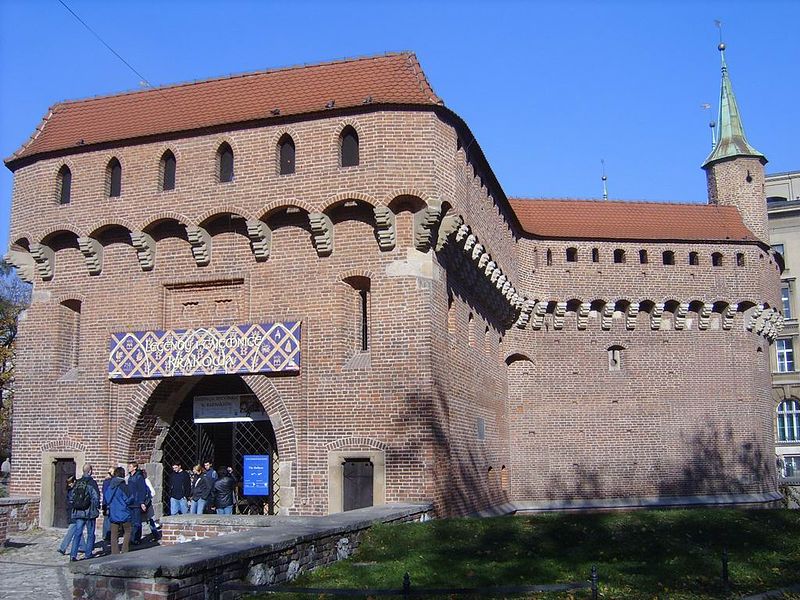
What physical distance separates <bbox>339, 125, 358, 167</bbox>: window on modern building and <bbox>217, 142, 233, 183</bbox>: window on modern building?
2.32m

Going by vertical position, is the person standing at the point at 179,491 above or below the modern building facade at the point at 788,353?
below

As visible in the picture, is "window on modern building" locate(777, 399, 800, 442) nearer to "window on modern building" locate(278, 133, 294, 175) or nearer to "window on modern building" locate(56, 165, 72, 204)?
"window on modern building" locate(278, 133, 294, 175)

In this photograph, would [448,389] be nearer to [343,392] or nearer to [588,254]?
[343,392]

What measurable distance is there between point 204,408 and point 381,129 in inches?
271

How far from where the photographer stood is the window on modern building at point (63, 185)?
739 inches

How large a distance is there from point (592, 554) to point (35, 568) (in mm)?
8234

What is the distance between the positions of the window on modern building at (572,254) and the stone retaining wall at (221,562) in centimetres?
1585

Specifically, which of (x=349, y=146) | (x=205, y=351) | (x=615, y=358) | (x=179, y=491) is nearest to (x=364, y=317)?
(x=205, y=351)

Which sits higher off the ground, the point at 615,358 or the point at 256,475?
the point at 615,358

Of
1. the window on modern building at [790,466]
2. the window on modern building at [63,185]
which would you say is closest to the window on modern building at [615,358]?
the window on modern building at [63,185]

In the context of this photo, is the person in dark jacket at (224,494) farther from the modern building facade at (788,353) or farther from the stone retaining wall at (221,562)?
the modern building facade at (788,353)

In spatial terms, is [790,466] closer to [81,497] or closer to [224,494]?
[224,494]

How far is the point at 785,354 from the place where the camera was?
4906 cm

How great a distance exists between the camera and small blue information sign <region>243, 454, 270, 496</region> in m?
17.6
